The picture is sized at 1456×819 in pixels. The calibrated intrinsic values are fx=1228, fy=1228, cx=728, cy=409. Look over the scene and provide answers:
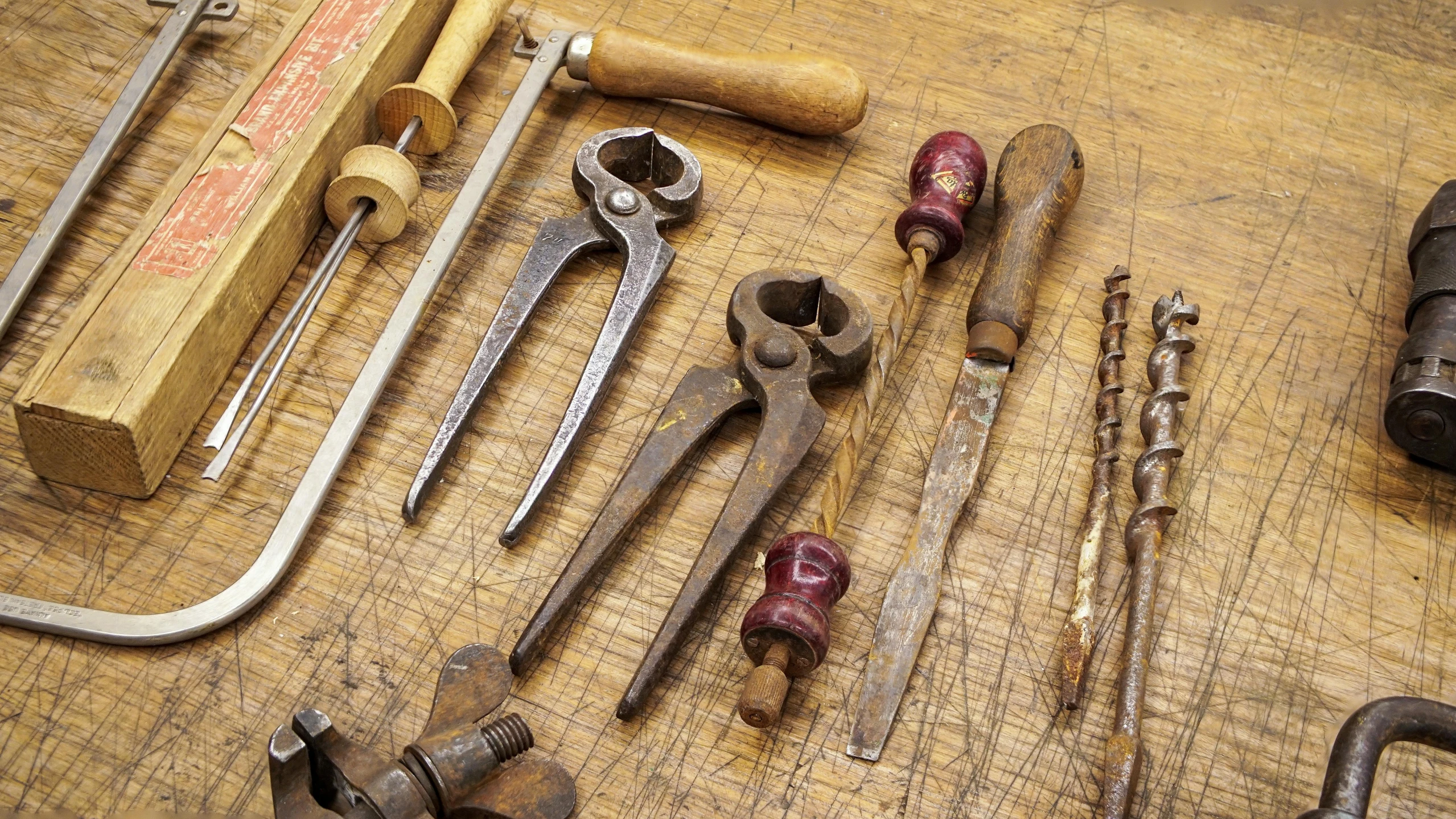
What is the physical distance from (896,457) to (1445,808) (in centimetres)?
67

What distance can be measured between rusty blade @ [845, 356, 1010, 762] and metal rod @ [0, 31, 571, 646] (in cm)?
63

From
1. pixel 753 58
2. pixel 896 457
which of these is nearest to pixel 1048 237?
pixel 896 457

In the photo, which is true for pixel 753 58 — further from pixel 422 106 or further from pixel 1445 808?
pixel 1445 808

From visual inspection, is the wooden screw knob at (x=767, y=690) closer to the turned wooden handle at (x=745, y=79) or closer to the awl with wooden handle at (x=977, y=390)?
the awl with wooden handle at (x=977, y=390)

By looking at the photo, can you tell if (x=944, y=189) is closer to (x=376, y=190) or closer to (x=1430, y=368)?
(x=1430, y=368)

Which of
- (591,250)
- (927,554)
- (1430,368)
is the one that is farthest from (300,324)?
(1430,368)

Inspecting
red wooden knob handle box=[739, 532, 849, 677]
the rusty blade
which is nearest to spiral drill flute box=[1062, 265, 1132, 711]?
the rusty blade

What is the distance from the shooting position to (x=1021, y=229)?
1625mm

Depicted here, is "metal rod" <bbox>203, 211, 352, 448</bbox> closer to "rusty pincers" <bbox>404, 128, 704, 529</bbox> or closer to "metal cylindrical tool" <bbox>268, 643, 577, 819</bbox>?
"rusty pincers" <bbox>404, 128, 704, 529</bbox>

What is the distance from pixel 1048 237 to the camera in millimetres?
1645

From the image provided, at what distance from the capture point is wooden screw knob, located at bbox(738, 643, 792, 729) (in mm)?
1171

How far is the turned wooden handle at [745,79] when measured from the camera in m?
1.77

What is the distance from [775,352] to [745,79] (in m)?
0.52

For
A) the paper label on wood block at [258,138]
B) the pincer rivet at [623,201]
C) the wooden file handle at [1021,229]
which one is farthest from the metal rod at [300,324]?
the wooden file handle at [1021,229]
